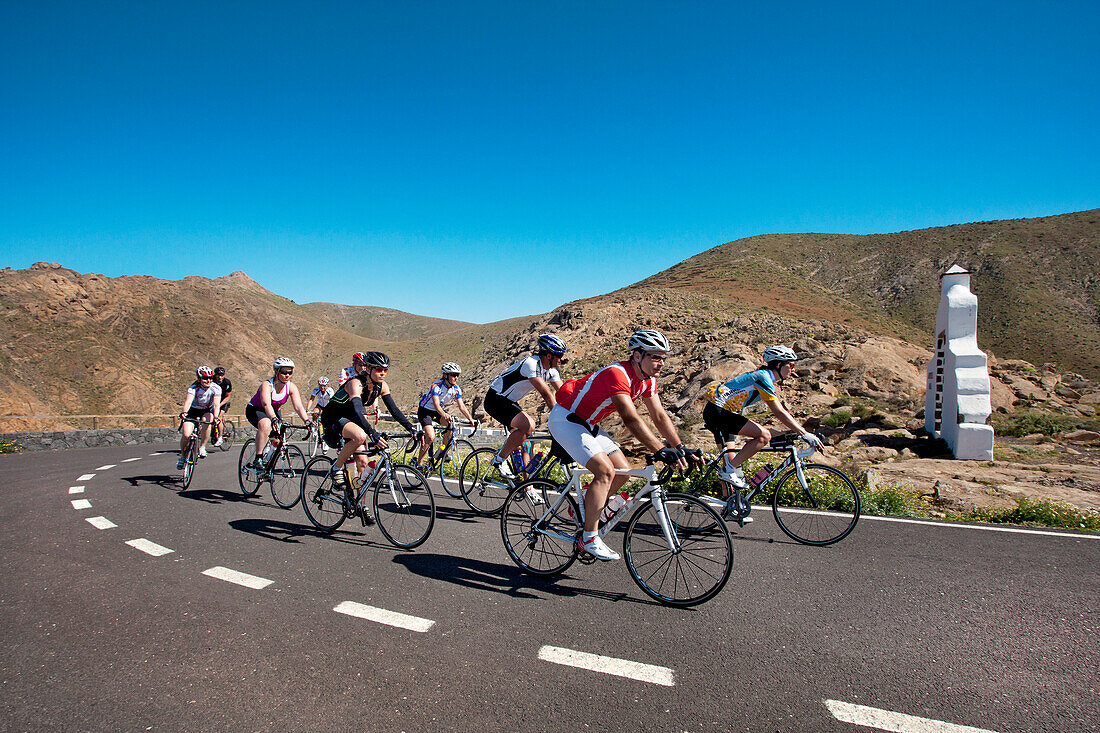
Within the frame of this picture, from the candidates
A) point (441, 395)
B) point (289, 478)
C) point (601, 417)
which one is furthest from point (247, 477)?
point (601, 417)

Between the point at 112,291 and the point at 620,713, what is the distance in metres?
84.2

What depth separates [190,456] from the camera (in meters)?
9.50

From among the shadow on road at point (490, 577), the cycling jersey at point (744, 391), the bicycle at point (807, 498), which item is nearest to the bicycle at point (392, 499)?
the shadow on road at point (490, 577)

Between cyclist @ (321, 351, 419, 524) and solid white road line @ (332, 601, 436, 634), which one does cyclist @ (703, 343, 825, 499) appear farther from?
solid white road line @ (332, 601, 436, 634)

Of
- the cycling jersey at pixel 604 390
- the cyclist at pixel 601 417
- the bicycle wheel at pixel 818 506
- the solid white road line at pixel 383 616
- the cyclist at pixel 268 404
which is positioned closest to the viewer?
the solid white road line at pixel 383 616

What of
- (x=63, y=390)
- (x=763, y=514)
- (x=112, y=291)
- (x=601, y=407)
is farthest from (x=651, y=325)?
(x=112, y=291)

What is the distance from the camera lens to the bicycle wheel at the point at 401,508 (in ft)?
18.9

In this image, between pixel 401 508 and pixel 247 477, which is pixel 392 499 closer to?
pixel 401 508

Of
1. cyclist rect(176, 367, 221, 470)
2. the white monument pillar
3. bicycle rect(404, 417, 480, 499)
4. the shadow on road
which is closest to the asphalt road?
the shadow on road

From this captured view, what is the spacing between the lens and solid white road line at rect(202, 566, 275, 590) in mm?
4742

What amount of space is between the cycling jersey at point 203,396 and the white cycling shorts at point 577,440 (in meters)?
7.87

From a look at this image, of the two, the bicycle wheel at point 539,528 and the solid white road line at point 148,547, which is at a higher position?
the bicycle wheel at point 539,528

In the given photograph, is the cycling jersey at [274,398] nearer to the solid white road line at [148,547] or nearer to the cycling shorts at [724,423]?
the solid white road line at [148,547]

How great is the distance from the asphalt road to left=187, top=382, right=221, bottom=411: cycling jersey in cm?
386
